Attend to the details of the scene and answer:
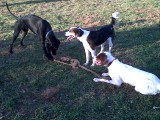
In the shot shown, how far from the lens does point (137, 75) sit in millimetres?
4457

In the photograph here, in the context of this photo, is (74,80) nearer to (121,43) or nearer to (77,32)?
(77,32)

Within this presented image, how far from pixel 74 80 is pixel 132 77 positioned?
134 centimetres

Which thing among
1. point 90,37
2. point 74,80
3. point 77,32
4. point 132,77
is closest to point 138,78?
point 132,77

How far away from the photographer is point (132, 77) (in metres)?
4.51

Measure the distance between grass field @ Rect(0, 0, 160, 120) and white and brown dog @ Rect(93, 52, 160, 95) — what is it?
0.18m

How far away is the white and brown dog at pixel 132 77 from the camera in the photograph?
4297 millimetres

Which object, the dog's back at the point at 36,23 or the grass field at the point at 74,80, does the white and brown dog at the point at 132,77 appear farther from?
the dog's back at the point at 36,23

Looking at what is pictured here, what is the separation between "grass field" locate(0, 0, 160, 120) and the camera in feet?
13.8

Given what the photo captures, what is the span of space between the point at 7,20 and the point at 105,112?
7478mm

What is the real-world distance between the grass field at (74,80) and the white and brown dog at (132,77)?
0.18 meters

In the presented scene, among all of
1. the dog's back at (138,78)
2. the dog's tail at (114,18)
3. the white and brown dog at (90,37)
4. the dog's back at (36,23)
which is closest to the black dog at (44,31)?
the dog's back at (36,23)

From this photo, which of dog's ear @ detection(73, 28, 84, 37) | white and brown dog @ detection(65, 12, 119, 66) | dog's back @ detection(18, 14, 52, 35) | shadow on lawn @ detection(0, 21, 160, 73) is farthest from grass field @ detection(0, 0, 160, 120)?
dog's ear @ detection(73, 28, 84, 37)

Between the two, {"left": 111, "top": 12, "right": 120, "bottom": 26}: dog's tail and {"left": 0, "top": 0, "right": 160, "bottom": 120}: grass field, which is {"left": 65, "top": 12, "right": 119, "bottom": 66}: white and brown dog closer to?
{"left": 111, "top": 12, "right": 120, "bottom": 26}: dog's tail

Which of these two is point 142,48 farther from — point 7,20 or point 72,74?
point 7,20
